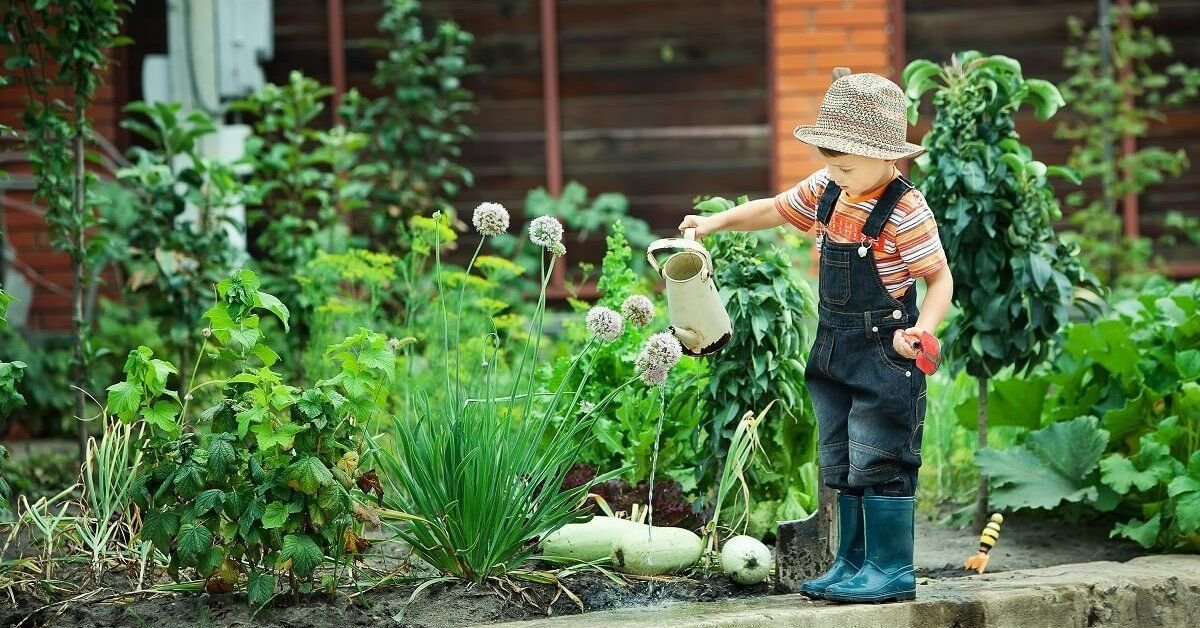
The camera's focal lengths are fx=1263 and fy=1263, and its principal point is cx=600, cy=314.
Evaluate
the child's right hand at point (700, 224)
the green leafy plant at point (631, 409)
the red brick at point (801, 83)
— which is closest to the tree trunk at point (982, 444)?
the green leafy plant at point (631, 409)

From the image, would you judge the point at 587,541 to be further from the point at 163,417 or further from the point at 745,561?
the point at 163,417

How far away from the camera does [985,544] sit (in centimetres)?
346

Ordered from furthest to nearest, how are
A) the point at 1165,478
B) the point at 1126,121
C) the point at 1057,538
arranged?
the point at 1126,121 → the point at 1057,538 → the point at 1165,478

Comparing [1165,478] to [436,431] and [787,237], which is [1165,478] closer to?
[787,237]

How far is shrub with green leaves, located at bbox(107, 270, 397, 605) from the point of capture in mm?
2834

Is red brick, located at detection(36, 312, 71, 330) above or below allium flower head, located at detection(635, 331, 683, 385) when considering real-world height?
below

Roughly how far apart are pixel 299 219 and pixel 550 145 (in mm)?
1947

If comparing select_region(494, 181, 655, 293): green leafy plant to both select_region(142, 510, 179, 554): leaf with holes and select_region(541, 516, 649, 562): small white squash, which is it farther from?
select_region(142, 510, 179, 554): leaf with holes

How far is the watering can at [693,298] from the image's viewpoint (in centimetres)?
300

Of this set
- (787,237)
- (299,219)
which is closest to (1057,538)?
(787,237)

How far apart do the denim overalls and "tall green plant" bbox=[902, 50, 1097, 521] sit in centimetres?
84

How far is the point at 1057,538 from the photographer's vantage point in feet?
13.1

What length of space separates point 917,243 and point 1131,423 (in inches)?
56.9

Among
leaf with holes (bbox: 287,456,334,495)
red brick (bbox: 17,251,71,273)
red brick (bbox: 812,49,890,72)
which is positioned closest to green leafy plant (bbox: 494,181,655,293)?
red brick (bbox: 812,49,890,72)
